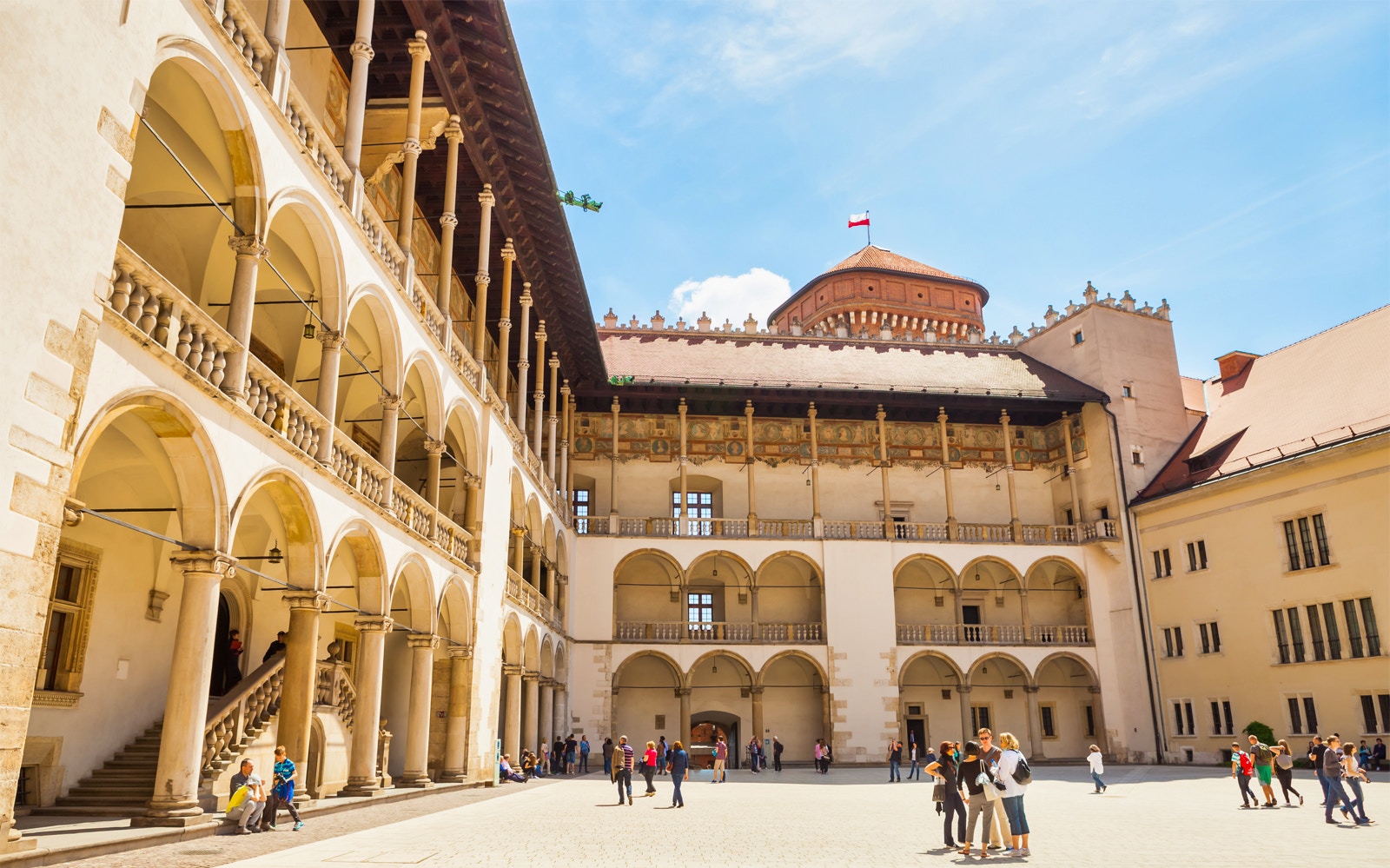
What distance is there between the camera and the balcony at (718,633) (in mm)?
32250

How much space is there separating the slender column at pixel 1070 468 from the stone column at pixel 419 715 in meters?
24.9

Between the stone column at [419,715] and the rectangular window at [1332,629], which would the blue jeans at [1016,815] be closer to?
the stone column at [419,715]

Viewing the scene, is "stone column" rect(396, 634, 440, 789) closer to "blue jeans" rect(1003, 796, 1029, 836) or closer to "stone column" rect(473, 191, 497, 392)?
"stone column" rect(473, 191, 497, 392)

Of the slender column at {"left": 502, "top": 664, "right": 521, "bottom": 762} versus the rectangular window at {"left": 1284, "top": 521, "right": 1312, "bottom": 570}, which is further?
the rectangular window at {"left": 1284, "top": 521, "right": 1312, "bottom": 570}

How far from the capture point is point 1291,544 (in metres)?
28.7

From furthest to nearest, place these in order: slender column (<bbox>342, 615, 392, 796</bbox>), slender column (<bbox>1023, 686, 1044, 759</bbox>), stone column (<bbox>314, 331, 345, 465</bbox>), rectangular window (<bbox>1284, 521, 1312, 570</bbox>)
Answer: slender column (<bbox>1023, 686, 1044, 759</bbox>), rectangular window (<bbox>1284, 521, 1312, 570</bbox>), slender column (<bbox>342, 615, 392, 796</bbox>), stone column (<bbox>314, 331, 345, 465</bbox>)

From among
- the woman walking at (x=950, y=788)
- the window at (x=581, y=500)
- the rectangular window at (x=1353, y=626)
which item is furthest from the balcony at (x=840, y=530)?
the woman walking at (x=950, y=788)

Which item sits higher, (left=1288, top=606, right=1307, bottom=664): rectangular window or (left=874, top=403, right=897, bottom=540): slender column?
(left=874, top=403, right=897, bottom=540): slender column

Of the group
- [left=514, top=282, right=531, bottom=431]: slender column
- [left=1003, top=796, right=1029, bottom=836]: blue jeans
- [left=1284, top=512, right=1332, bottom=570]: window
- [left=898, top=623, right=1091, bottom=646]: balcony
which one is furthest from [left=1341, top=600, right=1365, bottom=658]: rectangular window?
[left=514, top=282, right=531, bottom=431]: slender column

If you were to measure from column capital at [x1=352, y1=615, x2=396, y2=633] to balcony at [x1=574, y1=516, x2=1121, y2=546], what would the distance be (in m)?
17.9

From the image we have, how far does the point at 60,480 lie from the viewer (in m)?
7.44

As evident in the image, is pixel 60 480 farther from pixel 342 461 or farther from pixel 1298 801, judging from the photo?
pixel 1298 801

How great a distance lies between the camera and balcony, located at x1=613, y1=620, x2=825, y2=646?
32250 millimetres

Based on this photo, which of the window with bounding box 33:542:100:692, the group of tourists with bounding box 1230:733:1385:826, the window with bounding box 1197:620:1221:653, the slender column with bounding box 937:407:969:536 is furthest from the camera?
the slender column with bounding box 937:407:969:536
